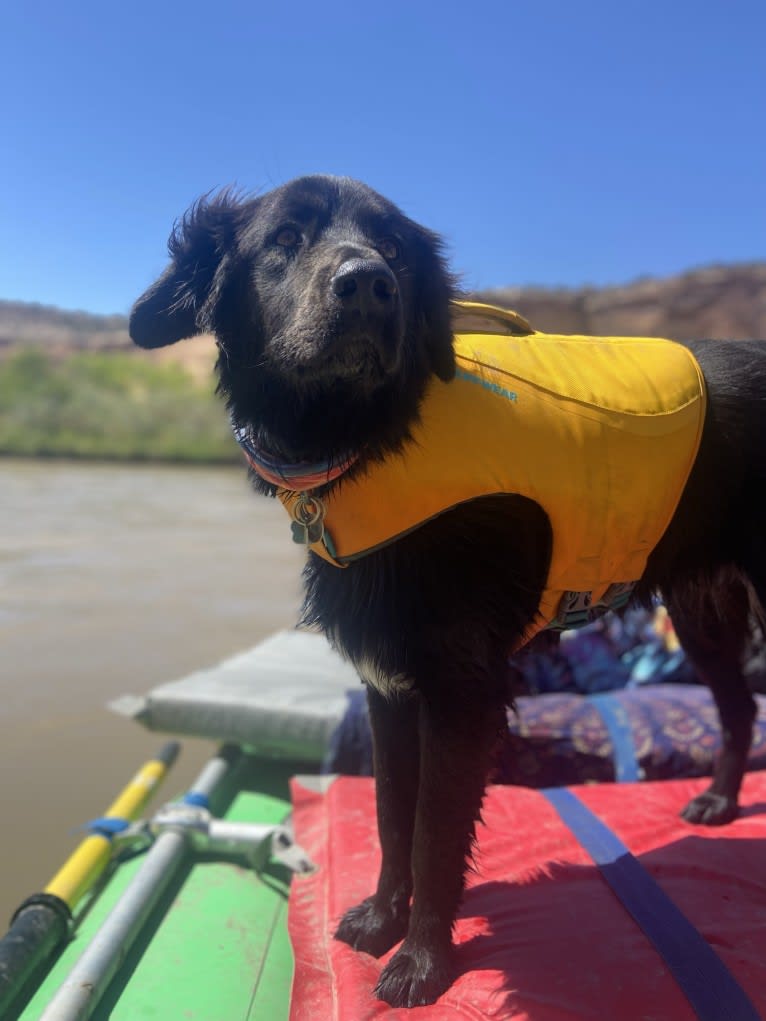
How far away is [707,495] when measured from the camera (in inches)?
87.4

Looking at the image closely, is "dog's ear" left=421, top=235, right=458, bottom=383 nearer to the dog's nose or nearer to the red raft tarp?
the dog's nose

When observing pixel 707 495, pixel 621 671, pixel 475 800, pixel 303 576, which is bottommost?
pixel 621 671

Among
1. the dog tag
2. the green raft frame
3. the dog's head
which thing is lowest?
the green raft frame

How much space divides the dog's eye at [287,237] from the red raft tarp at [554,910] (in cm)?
189

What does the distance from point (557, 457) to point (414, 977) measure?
138 cm

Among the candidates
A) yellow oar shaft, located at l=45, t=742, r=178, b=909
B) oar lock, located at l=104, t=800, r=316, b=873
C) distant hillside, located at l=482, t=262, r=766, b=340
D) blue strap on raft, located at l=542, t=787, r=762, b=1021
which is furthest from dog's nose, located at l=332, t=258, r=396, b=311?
distant hillside, located at l=482, t=262, r=766, b=340

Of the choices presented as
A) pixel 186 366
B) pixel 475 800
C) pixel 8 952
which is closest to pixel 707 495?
pixel 475 800

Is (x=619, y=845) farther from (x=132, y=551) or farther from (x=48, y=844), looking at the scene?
(x=132, y=551)

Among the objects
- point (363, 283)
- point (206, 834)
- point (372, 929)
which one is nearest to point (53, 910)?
point (206, 834)

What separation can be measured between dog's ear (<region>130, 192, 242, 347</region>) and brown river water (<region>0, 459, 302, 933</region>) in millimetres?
2188

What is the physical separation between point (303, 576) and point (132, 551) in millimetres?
9915

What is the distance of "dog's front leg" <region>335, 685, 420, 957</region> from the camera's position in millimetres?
2201

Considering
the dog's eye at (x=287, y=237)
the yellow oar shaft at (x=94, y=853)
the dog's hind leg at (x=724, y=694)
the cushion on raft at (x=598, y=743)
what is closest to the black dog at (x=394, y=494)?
the dog's eye at (x=287, y=237)

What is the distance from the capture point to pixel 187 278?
2.24 m
